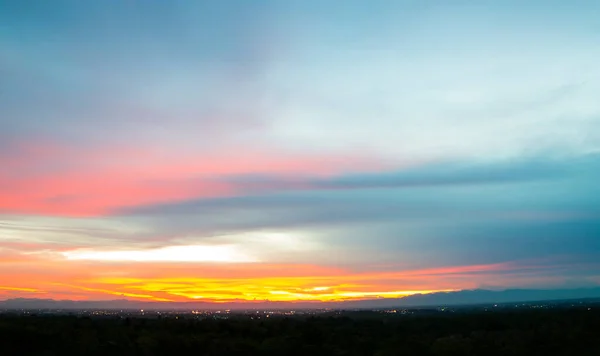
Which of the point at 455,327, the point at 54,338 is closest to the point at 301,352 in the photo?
the point at 54,338

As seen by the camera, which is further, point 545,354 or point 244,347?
point 244,347

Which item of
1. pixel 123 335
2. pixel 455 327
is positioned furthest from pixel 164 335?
pixel 455 327

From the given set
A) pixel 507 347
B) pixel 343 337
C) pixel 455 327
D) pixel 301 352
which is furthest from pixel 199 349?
pixel 455 327

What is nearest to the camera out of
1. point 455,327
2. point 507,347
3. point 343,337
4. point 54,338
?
point 507,347

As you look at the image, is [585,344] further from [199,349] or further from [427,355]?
[199,349]

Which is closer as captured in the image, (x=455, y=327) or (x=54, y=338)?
(x=54, y=338)

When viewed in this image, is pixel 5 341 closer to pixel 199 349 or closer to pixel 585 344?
pixel 199 349

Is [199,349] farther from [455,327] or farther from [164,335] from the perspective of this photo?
[455,327]

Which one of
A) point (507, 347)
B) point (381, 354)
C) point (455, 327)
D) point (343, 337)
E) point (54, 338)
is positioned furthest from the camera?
point (455, 327)

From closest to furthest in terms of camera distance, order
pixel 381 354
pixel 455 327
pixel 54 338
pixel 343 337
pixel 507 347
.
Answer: pixel 381 354 < pixel 507 347 < pixel 54 338 < pixel 343 337 < pixel 455 327
